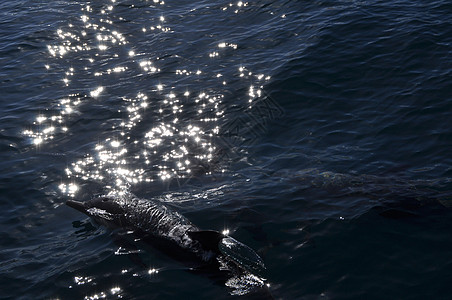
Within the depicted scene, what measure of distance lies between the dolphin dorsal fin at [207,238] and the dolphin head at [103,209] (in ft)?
10.1

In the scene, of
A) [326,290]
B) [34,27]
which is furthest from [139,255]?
[34,27]

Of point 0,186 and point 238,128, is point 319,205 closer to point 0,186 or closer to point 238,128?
point 238,128

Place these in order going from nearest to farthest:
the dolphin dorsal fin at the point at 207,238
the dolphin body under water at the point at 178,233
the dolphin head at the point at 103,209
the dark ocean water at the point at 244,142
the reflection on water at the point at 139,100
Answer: the dolphin dorsal fin at the point at 207,238 → the dolphin body under water at the point at 178,233 → the dark ocean water at the point at 244,142 → the dolphin head at the point at 103,209 → the reflection on water at the point at 139,100

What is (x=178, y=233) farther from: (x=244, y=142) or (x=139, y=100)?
(x=139, y=100)

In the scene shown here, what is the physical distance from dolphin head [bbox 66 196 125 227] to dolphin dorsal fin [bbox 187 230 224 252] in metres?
3.08

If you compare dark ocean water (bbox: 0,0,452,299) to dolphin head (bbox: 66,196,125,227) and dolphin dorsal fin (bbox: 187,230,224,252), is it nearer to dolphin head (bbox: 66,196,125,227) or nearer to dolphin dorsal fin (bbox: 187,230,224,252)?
dolphin head (bbox: 66,196,125,227)

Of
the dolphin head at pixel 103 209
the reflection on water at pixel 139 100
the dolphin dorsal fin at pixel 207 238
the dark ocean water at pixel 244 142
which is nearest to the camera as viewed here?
the dolphin dorsal fin at pixel 207 238

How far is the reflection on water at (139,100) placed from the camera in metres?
16.2

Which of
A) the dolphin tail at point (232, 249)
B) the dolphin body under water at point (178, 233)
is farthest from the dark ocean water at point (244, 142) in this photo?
the dolphin body under water at point (178, 233)

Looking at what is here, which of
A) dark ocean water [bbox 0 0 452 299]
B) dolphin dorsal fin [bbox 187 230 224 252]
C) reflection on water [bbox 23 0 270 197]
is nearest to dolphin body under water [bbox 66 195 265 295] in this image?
dolphin dorsal fin [bbox 187 230 224 252]

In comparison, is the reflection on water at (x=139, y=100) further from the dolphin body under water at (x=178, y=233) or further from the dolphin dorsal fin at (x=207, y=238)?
the dolphin dorsal fin at (x=207, y=238)

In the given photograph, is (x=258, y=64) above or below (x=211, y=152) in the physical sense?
above

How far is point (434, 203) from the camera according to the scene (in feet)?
41.1

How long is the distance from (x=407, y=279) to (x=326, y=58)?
11458 millimetres
